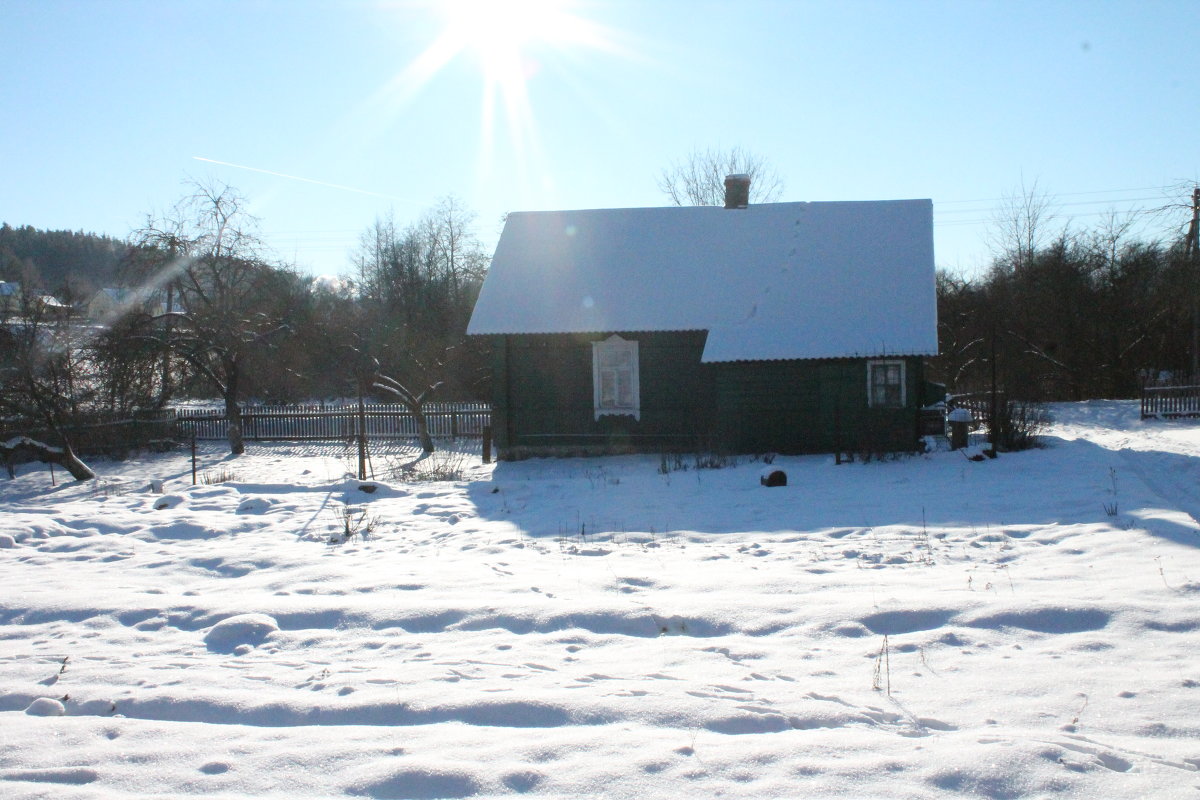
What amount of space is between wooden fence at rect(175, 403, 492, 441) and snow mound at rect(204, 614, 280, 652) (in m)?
17.6

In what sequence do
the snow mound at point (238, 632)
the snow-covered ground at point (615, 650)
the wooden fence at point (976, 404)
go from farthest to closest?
1. the wooden fence at point (976, 404)
2. the snow mound at point (238, 632)
3. the snow-covered ground at point (615, 650)

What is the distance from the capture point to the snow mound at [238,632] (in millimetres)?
6109

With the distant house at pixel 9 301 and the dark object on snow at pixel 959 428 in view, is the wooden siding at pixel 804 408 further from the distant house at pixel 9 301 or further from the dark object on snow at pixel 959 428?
the distant house at pixel 9 301

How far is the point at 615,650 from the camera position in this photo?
18.5ft

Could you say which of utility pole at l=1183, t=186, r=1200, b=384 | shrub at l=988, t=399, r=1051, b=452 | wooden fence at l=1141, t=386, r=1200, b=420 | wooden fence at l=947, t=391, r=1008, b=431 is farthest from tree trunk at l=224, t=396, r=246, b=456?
utility pole at l=1183, t=186, r=1200, b=384

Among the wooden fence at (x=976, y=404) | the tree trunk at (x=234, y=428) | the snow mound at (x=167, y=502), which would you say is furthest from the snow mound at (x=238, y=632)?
the tree trunk at (x=234, y=428)

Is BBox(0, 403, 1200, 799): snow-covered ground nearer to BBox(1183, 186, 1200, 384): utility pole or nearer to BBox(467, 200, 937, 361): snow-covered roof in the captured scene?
BBox(467, 200, 937, 361): snow-covered roof

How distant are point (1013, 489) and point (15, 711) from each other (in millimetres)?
11661

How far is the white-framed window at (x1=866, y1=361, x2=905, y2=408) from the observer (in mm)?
17562

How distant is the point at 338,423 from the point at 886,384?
1563 centimetres

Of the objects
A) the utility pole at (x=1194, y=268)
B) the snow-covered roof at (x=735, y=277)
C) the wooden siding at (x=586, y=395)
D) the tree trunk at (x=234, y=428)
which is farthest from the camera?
the utility pole at (x=1194, y=268)

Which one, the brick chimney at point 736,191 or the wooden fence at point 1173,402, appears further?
the wooden fence at point 1173,402

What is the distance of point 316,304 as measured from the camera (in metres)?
52.3

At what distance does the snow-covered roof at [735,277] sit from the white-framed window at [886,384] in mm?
479
